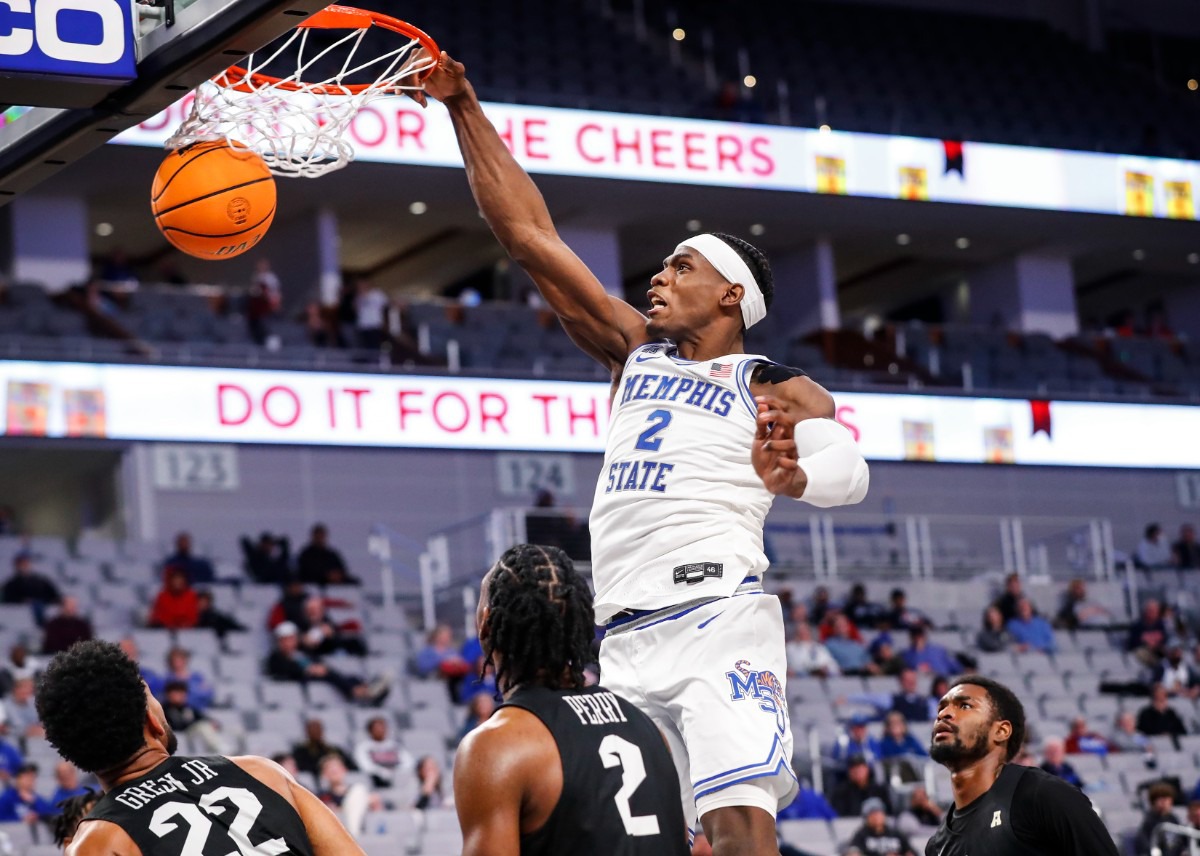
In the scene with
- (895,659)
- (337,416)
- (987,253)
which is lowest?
(895,659)

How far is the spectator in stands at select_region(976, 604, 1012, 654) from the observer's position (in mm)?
17547

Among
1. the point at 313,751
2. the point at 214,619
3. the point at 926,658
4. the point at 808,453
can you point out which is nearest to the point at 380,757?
the point at 313,751

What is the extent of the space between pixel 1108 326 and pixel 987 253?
13.3 feet

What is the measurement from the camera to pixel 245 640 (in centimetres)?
1452

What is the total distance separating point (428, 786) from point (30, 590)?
14.3 feet

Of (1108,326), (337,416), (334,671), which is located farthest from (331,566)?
(1108,326)

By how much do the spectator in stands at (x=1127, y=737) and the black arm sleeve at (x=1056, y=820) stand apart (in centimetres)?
1096

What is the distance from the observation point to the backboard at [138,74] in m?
3.84

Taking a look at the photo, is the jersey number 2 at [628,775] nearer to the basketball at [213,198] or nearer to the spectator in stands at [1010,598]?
the basketball at [213,198]

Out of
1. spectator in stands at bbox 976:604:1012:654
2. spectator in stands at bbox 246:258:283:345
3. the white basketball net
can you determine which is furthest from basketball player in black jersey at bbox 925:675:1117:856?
spectator in stands at bbox 246:258:283:345

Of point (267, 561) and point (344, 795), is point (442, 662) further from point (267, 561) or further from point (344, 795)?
point (344, 795)

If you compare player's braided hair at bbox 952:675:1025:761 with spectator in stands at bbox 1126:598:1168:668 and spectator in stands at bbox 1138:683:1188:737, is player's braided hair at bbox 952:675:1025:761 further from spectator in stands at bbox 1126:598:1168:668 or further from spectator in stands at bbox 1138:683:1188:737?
spectator in stands at bbox 1126:598:1168:668

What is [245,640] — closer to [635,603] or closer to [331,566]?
[331,566]

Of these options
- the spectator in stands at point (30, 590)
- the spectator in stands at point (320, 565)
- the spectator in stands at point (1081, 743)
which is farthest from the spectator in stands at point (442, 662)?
the spectator in stands at point (1081, 743)
